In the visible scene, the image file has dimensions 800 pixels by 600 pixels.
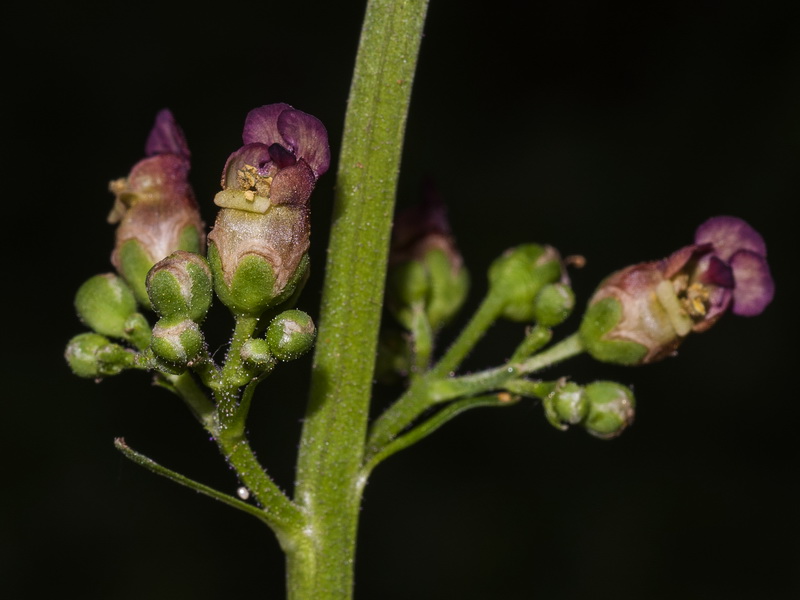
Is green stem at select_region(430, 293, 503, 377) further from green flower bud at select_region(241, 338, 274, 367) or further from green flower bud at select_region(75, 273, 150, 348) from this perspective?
green flower bud at select_region(75, 273, 150, 348)

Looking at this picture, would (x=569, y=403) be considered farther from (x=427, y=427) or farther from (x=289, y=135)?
(x=289, y=135)

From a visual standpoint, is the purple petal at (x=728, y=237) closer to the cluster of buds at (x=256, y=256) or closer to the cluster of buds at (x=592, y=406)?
the cluster of buds at (x=592, y=406)

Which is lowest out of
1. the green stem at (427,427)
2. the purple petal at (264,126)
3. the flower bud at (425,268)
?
the green stem at (427,427)

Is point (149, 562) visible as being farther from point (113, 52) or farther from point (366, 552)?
point (113, 52)

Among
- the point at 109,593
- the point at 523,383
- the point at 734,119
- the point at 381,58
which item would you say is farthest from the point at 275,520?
the point at 734,119

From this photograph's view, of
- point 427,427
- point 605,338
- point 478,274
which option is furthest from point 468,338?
point 478,274

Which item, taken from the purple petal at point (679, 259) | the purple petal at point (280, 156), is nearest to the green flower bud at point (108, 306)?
the purple petal at point (280, 156)
